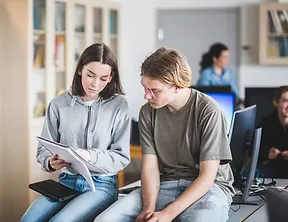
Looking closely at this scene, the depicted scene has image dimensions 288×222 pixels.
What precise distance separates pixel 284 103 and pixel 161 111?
1.13 meters

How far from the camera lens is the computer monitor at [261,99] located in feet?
11.5

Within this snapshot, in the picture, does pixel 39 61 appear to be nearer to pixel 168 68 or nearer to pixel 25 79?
pixel 25 79

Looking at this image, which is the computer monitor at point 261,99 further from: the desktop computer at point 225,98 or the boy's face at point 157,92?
the boy's face at point 157,92

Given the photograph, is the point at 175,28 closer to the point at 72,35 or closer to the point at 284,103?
the point at 72,35

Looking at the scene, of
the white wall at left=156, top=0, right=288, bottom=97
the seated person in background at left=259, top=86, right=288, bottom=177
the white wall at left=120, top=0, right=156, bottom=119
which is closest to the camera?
the seated person in background at left=259, top=86, right=288, bottom=177

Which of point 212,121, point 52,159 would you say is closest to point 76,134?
point 52,159

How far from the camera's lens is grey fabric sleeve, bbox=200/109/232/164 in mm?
2029

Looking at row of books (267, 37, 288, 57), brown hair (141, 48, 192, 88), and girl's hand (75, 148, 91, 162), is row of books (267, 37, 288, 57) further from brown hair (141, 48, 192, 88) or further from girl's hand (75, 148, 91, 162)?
girl's hand (75, 148, 91, 162)

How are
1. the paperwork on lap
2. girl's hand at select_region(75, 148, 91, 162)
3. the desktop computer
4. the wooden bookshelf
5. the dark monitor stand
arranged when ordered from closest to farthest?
the paperwork on lap < girl's hand at select_region(75, 148, 91, 162) < the dark monitor stand < the desktop computer < the wooden bookshelf

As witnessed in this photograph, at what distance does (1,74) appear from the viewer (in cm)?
404

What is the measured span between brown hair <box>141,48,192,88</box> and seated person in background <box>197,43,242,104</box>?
9.86 ft

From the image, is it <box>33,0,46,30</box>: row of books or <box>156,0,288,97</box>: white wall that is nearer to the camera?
<box>33,0,46,30</box>: row of books

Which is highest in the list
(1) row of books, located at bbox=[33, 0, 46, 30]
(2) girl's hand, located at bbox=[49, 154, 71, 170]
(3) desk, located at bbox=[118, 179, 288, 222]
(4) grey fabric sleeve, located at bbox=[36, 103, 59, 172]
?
(1) row of books, located at bbox=[33, 0, 46, 30]

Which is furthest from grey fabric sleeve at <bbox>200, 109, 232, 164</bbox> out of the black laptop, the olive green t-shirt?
the black laptop
